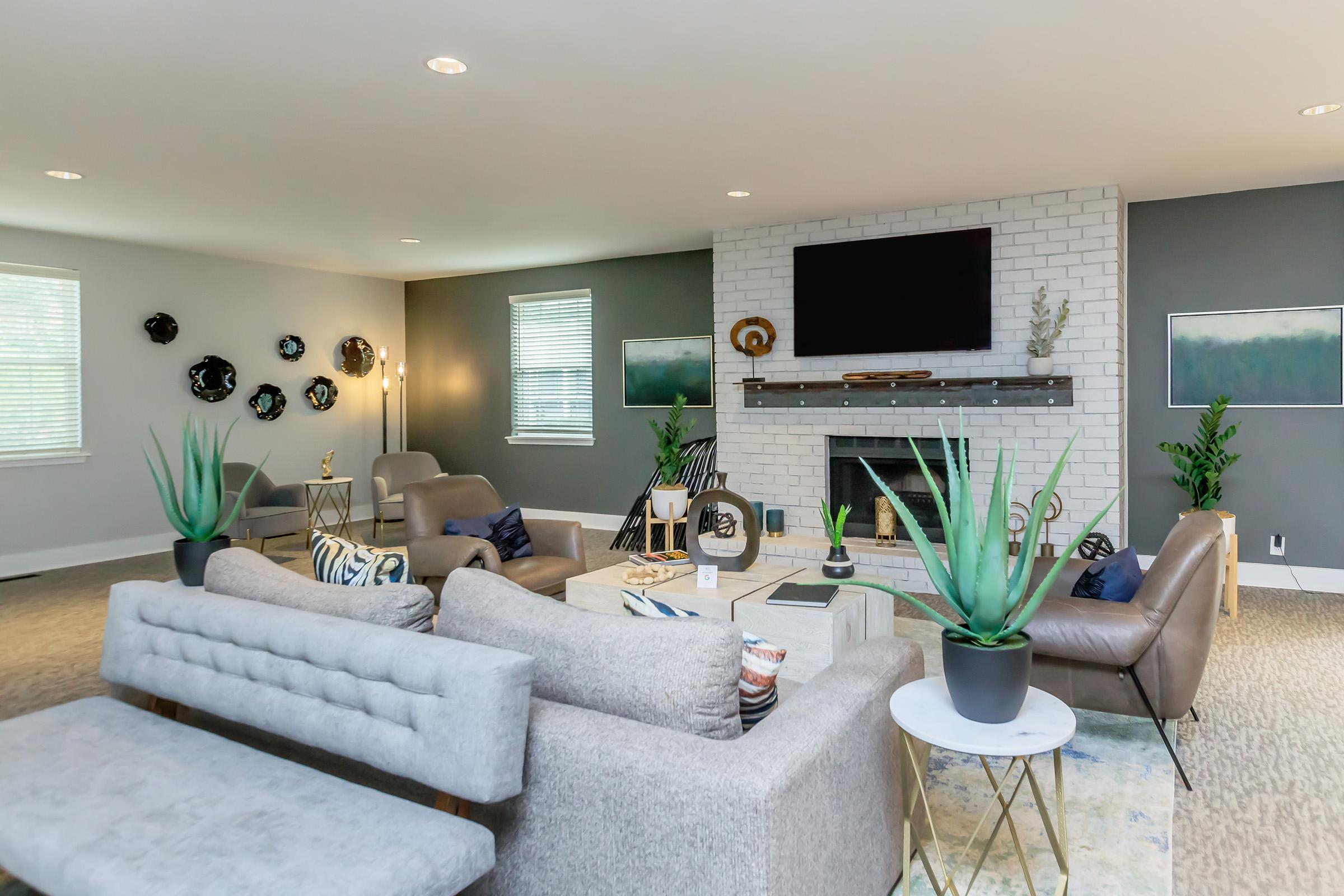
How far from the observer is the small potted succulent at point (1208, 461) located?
4.96 meters

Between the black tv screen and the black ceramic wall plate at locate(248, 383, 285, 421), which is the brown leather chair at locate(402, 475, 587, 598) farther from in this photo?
the black ceramic wall plate at locate(248, 383, 285, 421)

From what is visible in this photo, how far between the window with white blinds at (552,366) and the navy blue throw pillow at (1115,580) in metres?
5.38

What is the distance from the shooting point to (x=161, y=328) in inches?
270

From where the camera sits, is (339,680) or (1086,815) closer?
(339,680)

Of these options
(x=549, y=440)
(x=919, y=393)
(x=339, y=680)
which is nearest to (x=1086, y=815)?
(x=339, y=680)

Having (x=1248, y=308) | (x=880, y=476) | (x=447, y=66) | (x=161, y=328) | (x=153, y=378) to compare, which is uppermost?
(x=447, y=66)

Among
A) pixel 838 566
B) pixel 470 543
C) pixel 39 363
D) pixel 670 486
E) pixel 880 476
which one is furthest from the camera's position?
pixel 39 363

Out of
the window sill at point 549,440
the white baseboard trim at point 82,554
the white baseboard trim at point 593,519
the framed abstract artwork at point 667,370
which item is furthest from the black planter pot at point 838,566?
the white baseboard trim at point 82,554

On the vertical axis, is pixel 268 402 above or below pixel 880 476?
above

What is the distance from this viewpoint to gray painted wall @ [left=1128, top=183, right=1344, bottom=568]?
17.0 feet

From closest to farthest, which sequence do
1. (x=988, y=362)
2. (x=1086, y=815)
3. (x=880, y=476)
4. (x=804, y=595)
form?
(x=1086, y=815) → (x=804, y=595) → (x=988, y=362) → (x=880, y=476)

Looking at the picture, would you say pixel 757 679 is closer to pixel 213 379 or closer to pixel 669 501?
pixel 669 501

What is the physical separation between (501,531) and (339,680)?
2649mm

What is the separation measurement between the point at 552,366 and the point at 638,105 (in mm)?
4718
